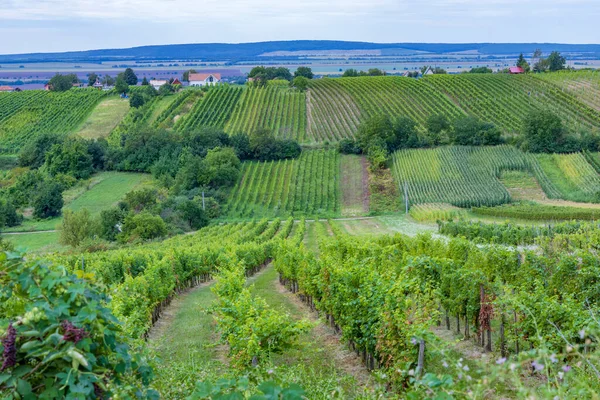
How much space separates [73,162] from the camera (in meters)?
67.3

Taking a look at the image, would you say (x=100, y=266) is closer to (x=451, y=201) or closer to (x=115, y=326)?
(x=115, y=326)

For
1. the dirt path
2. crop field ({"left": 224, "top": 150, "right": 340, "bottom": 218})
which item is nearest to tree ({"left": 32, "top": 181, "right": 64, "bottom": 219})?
crop field ({"left": 224, "top": 150, "right": 340, "bottom": 218})

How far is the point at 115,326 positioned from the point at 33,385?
909mm

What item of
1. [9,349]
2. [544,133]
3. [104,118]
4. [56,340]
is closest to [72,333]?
[56,340]

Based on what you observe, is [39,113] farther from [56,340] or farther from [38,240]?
[56,340]

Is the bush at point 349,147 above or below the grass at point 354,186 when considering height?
above

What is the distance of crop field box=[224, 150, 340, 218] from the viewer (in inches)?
2164

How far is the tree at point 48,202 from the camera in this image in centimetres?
5539

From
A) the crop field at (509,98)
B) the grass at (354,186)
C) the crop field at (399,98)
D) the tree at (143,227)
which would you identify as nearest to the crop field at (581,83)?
the crop field at (509,98)

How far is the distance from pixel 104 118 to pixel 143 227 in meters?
51.4

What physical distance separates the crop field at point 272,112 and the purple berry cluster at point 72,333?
219ft

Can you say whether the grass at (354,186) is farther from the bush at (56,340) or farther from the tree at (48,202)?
the bush at (56,340)

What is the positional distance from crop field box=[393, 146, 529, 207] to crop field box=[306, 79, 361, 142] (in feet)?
39.2

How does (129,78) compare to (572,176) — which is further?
(129,78)
